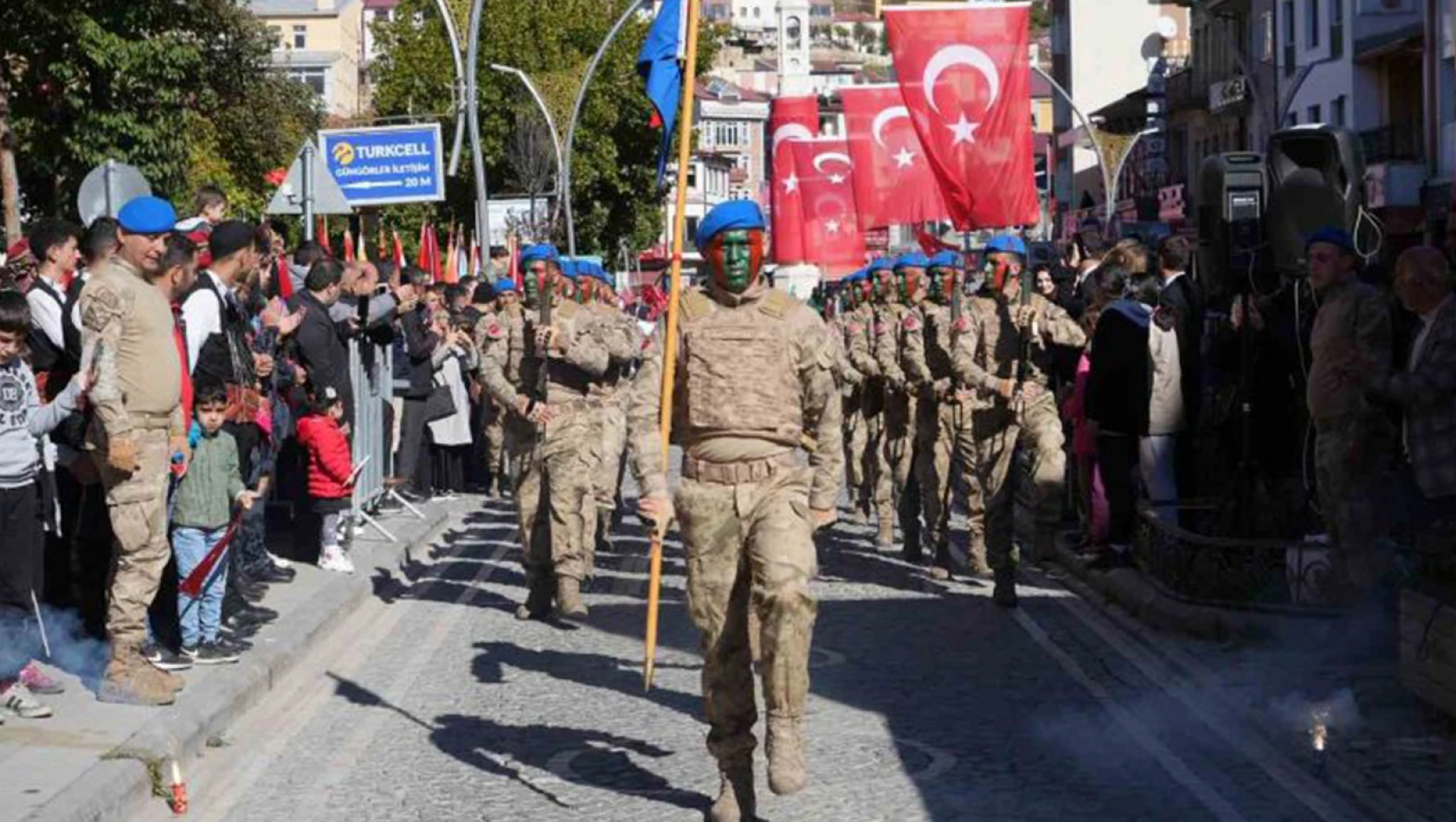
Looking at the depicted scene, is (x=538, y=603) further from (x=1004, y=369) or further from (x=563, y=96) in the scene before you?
(x=563, y=96)

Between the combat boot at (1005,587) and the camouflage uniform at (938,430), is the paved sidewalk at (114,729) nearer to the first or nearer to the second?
the combat boot at (1005,587)

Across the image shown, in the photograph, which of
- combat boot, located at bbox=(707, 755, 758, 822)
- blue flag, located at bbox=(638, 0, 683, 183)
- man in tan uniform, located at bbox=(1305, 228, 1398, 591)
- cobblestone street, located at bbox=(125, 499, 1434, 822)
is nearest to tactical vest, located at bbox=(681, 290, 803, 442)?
combat boot, located at bbox=(707, 755, 758, 822)

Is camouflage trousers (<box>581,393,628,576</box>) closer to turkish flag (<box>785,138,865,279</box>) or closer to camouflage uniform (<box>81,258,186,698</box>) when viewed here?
camouflage uniform (<box>81,258,186,698</box>)

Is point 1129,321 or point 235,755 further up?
point 1129,321

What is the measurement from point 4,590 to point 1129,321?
25.0 feet

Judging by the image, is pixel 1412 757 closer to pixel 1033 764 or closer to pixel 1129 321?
pixel 1033 764

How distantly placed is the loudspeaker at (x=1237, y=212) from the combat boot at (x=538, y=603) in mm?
4570

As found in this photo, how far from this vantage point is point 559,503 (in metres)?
15.4

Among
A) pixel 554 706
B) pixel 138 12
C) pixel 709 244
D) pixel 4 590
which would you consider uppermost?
pixel 138 12

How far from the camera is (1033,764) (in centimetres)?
1010

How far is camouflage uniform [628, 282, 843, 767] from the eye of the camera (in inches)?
358

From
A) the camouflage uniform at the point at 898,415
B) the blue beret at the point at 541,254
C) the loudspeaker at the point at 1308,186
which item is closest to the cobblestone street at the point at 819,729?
the blue beret at the point at 541,254

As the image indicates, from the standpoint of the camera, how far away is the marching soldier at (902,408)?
61.7 feet

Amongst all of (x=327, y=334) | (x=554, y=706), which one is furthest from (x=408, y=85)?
(x=554, y=706)
